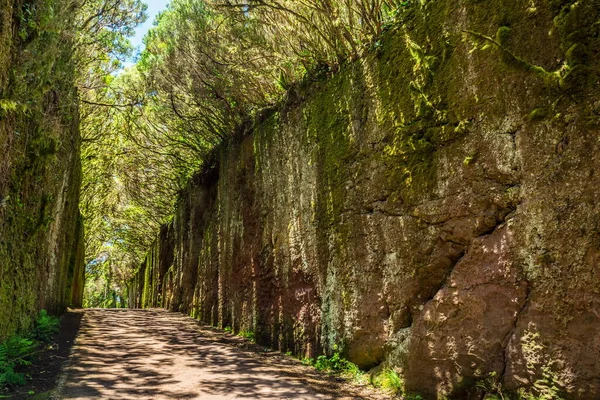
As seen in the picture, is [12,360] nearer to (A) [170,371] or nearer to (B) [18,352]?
(B) [18,352]

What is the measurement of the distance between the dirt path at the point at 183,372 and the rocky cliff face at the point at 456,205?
715 mm

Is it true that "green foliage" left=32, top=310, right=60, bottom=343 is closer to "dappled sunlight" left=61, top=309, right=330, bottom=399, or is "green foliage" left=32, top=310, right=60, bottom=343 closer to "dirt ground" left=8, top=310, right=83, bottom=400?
"dirt ground" left=8, top=310, right=83, bottom=400

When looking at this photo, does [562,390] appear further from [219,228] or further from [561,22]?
[219,228]

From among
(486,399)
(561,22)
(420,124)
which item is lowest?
(486,399)

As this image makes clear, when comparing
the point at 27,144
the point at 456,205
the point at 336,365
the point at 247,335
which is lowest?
the point at 336,365

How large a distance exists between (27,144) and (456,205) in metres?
6.03

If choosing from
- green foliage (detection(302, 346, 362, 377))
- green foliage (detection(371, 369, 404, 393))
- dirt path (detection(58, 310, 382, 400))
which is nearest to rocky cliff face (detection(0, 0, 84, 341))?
dirt path (detection(58, 310, 382, 400))

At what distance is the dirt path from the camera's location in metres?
5.32

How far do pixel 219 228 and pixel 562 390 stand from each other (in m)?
10.4

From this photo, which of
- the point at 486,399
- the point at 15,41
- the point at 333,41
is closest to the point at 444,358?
the point at 486,399

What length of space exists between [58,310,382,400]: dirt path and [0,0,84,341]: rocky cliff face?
1.26 m

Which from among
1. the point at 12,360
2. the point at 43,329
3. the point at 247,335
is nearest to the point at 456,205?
the point at 12,360

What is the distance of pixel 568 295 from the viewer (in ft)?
12.6

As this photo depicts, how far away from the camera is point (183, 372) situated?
6.43 m
